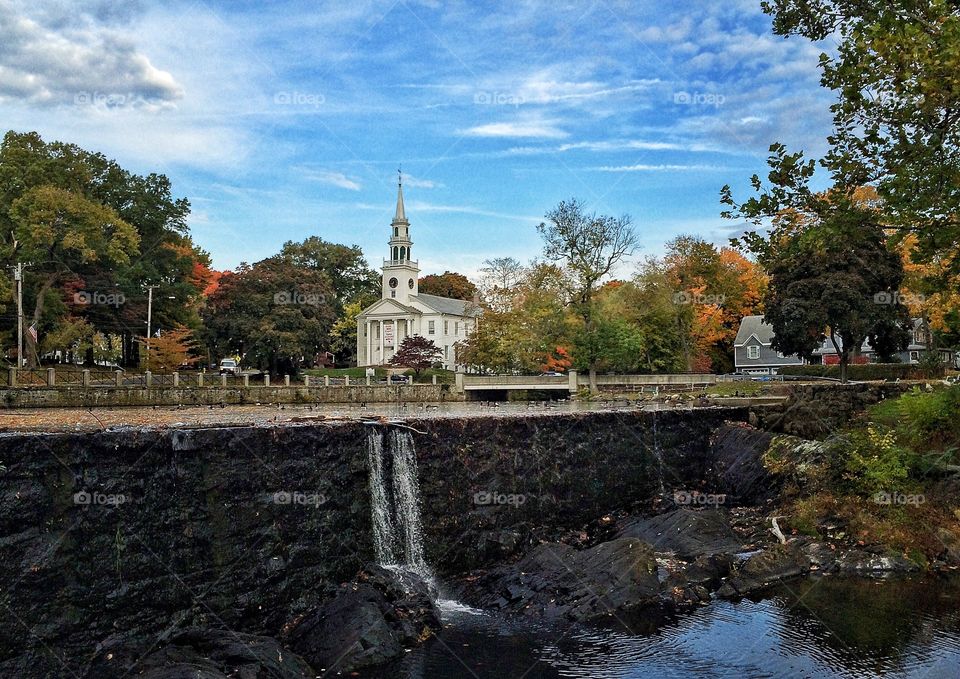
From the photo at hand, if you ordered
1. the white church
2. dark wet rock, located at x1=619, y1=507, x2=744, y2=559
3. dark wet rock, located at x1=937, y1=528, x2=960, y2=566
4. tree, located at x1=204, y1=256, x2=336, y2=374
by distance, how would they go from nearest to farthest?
dark wet rock, located at x1=937, y1=528, x2=960, y2=566 → dark wet rock, located at x1=619, y1=507, x2=744, y2=559 → tree, located at x1=204, y1=256, x2=336, y2=374 → the white church

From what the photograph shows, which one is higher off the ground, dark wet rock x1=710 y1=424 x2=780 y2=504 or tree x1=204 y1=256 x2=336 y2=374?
tree x1=204 y1=256 x2=336 y2=374

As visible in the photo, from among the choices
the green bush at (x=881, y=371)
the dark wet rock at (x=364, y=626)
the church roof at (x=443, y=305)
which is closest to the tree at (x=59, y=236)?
the dark wet rock at (x=364, y=626)

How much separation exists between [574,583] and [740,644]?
134 inches

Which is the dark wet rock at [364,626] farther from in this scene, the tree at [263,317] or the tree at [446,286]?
the tree at [446,286]

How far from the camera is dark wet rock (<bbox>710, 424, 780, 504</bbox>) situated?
2084 cm

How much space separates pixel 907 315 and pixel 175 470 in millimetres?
40543

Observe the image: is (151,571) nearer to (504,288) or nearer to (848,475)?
(848,475)

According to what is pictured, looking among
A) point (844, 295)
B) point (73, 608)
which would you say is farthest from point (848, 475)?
point (844, 295)

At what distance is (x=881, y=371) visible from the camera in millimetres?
43781

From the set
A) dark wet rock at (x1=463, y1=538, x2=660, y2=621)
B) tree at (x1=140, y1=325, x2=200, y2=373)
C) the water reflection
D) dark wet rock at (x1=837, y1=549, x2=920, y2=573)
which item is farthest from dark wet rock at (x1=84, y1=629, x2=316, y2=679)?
tree at (x1=140, y1=325, x2=200, y2=373)

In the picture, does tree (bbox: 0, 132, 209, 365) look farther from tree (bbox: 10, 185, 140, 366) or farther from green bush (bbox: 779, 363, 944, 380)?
green bush (bbox: 779, 363, 944, 380)

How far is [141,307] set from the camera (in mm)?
49375

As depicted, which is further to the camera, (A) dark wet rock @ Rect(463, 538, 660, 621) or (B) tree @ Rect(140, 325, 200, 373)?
(B) tree @ Rect(140, 325, 200, 373)

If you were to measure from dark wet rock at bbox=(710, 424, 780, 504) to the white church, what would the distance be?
185ft
